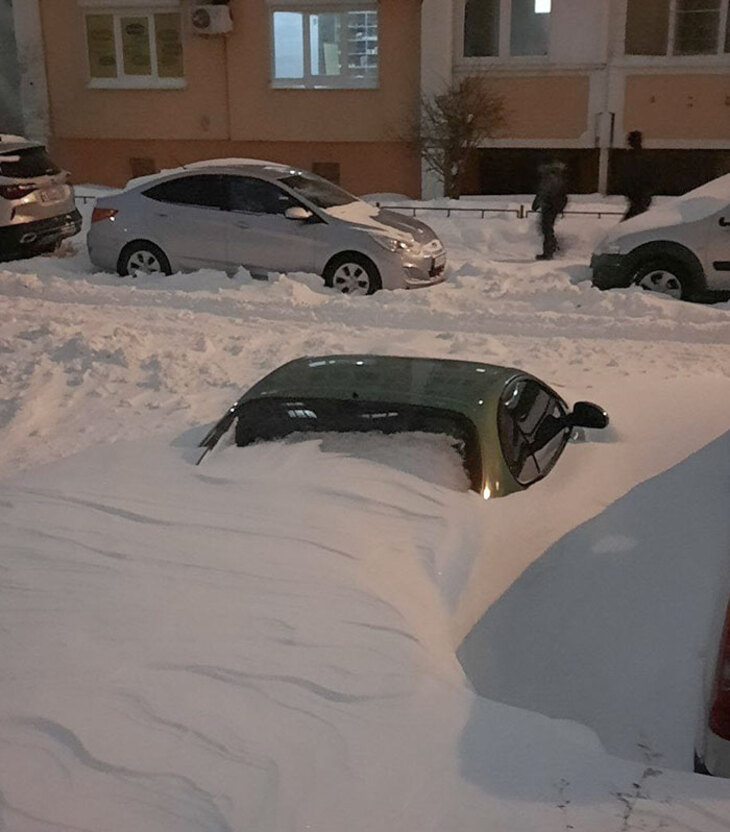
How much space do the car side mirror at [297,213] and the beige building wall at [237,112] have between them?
25.9ft

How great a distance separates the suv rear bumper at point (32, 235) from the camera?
12.8 meters

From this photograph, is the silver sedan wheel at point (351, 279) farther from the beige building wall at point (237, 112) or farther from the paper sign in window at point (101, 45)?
the paper sign in window at point (101, 45)

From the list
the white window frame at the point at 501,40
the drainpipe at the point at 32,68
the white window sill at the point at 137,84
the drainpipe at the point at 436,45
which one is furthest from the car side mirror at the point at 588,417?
the drainpipe at the point at 32,68

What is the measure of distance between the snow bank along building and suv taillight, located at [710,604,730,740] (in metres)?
16.2

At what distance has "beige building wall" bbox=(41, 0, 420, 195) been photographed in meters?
19.0

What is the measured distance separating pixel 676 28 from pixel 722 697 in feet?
56.7

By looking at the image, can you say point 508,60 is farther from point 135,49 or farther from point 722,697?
point 722,697

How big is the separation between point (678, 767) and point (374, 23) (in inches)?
692

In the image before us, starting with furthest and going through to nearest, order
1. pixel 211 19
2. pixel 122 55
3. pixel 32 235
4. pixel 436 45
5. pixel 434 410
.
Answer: pixel 122 55
pixel 211 19
pixel 436 45
pixel 32 235
pixel 434 410

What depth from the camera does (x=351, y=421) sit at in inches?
197

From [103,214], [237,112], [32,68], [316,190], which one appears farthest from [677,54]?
[32,68]

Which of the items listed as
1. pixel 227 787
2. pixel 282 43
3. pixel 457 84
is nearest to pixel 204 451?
pixel 227 787

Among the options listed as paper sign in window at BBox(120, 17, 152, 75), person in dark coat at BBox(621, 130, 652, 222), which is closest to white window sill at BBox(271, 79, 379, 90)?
paper sign in window at BBox(120, 17, 152, 75)

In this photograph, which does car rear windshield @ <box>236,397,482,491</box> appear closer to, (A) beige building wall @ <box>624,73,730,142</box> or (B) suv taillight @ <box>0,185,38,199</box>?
(B) suv taillight @ <box>0,185,38,199</box>
